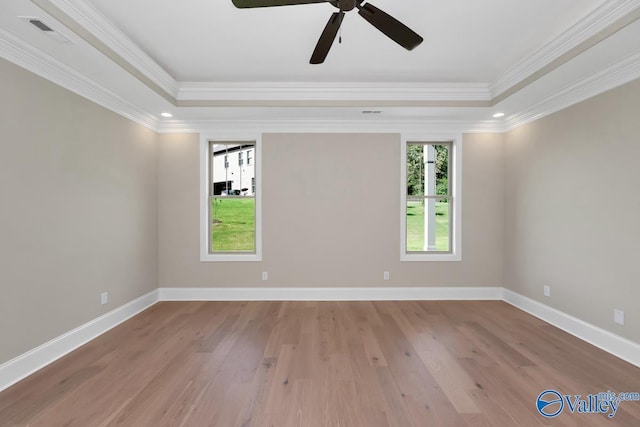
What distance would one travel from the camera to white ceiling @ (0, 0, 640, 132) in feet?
7.75

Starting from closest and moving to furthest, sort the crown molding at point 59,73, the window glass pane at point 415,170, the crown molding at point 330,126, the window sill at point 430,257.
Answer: the crown molding at point 59,73 < the crown molding at point 330,126 < the window sill at point 430,257 < the window glass pane at point 415,170

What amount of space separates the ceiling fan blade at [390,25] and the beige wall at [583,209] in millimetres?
2256

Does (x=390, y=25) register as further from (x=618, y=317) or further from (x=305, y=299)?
(x=305, y=299)

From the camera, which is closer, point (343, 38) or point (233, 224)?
point (343, 38)

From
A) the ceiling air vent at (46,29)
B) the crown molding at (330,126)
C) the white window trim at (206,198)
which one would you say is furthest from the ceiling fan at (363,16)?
the white window trim at (206,198)

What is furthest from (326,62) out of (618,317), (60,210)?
(618,317)

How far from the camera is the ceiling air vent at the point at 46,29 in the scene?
6.76ft

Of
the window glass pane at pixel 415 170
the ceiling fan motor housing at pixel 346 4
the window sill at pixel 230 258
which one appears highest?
the ceiling fan motor housing at pixel 346 4

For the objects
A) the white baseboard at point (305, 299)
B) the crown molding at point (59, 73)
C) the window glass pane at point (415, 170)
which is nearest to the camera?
the crown molding at point (59, 73)

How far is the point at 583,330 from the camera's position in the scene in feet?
10.3

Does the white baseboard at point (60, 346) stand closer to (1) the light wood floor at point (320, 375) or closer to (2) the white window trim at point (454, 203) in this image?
(1) the light wood floor at point (320, 375)

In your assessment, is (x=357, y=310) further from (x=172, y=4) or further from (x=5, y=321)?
(x=172, y=4)

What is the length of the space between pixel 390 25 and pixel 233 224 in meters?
3.64

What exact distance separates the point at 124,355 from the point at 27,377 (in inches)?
25.7
